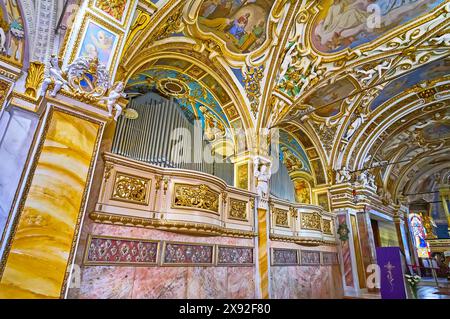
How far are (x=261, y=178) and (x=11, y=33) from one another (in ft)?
19.8

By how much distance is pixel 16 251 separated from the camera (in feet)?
9.35

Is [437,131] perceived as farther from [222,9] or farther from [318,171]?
[222,9]

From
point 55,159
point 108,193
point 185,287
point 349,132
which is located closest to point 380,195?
point 349,132

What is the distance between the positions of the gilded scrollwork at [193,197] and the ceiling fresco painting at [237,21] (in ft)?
13.3

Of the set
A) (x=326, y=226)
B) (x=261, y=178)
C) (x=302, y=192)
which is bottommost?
(x=326, y=226)

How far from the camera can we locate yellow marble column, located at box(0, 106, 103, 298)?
2828 millimetres

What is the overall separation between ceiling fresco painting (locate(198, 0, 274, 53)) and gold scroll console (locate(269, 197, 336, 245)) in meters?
4.50

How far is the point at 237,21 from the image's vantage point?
6.46m

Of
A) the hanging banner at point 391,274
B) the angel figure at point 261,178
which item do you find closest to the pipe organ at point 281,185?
the angel figure at point 261,178

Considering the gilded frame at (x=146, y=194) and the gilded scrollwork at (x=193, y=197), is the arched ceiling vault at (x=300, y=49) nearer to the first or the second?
the gilded frame at (x=146, y=194)

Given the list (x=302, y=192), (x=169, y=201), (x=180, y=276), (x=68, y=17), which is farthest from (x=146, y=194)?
(x=302, y=192)

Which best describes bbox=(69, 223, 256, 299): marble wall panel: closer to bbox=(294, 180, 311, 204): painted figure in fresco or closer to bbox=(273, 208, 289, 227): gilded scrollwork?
bbox=(273, 208, 289, 227): gilded scrollwork

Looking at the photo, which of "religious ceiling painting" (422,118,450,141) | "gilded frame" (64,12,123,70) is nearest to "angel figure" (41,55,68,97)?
"gilded frame" (64,12,123,70)

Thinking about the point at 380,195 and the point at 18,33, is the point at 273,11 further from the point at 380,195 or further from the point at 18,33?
the point at 380,195
